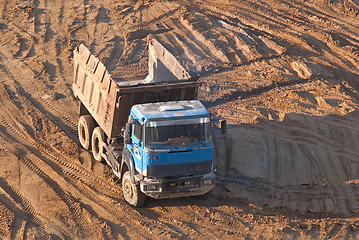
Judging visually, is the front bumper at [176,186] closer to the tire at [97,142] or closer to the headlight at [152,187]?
the headlight at [152,187]

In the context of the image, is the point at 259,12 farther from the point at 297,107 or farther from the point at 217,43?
the point at 297,107

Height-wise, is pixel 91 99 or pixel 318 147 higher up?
pixel 91 99

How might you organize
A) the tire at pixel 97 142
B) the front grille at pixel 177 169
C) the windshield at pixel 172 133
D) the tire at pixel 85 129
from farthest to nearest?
the tire at pixel 85 129 → the tire at pixel 97 142 → the front grille at pixel 177 169 → the windshield at pixel 172 133

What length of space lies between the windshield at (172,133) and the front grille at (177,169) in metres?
0.47

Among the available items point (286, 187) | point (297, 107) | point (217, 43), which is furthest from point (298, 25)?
point (286, 187)

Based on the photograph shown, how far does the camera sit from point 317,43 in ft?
74.0

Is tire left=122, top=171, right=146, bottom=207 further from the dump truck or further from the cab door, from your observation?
the cab door

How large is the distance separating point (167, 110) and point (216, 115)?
5326 mm

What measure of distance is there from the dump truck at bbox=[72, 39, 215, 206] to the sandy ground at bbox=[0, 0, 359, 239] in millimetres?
796

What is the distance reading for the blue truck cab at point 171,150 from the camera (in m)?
12.1

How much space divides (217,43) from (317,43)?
164 inches

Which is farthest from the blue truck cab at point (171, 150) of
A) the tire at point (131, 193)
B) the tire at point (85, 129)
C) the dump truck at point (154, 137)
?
the tire at point (85, 129)

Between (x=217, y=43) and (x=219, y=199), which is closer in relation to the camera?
(x=219, y=199)

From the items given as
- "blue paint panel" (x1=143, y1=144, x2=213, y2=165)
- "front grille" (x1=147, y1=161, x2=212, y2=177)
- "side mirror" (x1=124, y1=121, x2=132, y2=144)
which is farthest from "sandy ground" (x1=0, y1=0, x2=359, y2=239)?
"side mirror" (x1=124, y1=121, x2=132, y2=144)
